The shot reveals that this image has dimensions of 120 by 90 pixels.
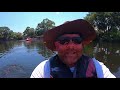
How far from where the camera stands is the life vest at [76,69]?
1682 millimetres

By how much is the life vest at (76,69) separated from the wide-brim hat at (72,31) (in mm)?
133

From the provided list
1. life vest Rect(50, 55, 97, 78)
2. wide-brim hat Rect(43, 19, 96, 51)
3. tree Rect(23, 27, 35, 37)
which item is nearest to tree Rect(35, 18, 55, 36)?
tree Rect(23, 27, 35, 37)

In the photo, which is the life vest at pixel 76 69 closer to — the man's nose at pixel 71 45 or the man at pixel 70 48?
the man at pixel 70 48

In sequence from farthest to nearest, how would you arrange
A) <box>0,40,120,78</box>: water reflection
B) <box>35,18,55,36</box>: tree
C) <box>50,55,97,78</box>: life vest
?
1. <box>0,40,120,78</box>: water reflection
2. <box>35,18,55,36</box>: tree
3. <box>50,55,97,78</box>: life vest

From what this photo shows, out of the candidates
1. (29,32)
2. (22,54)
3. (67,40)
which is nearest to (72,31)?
(67,40)

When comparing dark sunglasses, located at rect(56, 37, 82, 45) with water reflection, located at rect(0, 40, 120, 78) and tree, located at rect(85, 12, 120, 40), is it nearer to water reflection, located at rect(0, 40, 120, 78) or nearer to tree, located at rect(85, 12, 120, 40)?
water reflection, located at rect(0, 40, 120, 78)

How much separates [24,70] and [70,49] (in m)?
1.28

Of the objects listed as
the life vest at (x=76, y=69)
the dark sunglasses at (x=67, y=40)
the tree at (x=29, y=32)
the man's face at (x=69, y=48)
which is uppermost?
the tree at (x=29, y=32)

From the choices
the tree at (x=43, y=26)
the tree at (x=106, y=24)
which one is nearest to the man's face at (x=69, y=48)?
the tree at (x=43, y=26)

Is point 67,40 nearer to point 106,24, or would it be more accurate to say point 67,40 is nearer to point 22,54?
point 22,54

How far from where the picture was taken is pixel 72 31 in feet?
5.79

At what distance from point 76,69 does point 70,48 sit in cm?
17

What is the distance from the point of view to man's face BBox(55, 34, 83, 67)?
1.75 m
